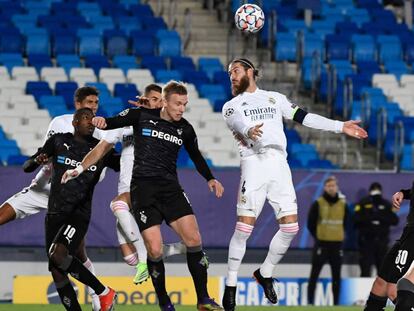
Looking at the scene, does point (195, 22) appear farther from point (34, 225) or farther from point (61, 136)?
point (61, 136)

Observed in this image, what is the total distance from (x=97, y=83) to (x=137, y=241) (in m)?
8.51

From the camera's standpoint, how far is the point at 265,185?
43.1 feet

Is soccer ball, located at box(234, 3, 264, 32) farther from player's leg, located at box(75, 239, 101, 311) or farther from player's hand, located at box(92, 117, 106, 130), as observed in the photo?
player's hand, located at box(92, 117, 106, 130)

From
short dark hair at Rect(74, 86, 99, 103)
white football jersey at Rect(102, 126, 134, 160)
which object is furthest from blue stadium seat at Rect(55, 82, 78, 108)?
short dark hair at Rect(74, 86, 99, 103)

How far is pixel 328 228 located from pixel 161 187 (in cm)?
803

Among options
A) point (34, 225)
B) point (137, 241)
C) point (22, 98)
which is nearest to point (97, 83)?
point (22, 98)

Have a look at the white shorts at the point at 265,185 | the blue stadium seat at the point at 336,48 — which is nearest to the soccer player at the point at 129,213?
the white shorts at the point at 265,185

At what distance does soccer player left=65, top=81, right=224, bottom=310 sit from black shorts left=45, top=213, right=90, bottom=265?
77cm

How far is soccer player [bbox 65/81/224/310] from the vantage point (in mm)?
12117

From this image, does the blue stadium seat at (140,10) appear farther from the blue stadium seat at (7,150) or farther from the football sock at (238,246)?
the football sock at (238,246)

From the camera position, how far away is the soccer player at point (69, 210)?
12586 mm

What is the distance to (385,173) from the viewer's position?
66.6 feet

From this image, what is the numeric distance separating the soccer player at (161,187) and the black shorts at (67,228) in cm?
77

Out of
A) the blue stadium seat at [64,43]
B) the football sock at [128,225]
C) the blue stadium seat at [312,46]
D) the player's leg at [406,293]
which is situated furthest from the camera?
the blue stadium seat at [312,46]
